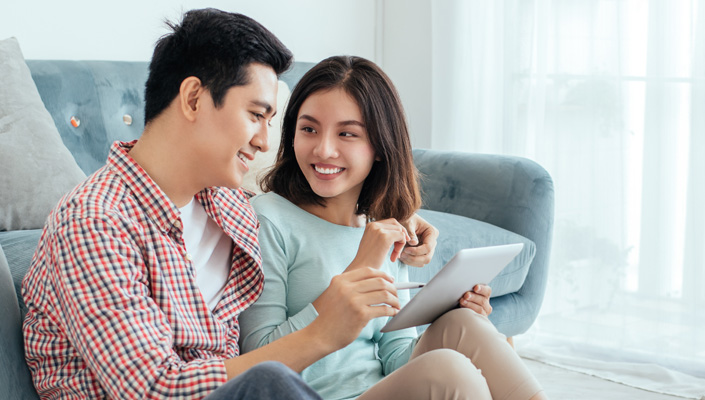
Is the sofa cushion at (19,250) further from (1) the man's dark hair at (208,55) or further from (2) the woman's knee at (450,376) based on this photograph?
(2) the woman's knee at (450,376)

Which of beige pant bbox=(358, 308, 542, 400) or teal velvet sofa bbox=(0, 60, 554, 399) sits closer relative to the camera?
beige pant bbox=(358, 308, 542, 400)

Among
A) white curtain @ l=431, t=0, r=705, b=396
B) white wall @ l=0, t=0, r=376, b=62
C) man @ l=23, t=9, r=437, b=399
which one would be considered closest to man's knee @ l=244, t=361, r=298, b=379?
man @ l=23, t=9, r=437, b=399

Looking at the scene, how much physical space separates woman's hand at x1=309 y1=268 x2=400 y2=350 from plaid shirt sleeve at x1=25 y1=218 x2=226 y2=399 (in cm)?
15

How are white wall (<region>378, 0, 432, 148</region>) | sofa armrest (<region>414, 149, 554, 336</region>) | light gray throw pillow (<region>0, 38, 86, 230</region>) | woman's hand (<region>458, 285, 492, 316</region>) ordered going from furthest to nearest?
white wall (<region>378, 0, 432, 148</region>)
sofa armrest (<region>414, 149, 554, 336</region>)
light gray throw pillow (<region>0, 38, 86, 230</region>)
woman's hand (<region>458, 285, 492, 316</region>)

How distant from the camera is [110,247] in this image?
856 millimetres

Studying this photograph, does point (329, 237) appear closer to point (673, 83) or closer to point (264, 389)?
point (264, 389)

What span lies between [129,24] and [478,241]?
3.97 feet

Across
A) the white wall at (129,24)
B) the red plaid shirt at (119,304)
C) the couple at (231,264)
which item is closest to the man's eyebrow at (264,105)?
the couple at (231,264)

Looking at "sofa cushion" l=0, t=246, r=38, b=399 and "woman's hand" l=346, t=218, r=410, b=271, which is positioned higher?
"woman's hand" l=346, t=218, r=410, b=271

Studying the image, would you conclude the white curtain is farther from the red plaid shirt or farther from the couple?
the red plaid shirt

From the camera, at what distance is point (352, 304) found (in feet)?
3.13

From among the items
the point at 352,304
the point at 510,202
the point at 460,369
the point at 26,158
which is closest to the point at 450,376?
the point at 460,369

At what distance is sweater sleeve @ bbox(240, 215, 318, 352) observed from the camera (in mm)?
1087

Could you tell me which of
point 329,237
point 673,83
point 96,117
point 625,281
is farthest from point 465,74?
point 329,237
